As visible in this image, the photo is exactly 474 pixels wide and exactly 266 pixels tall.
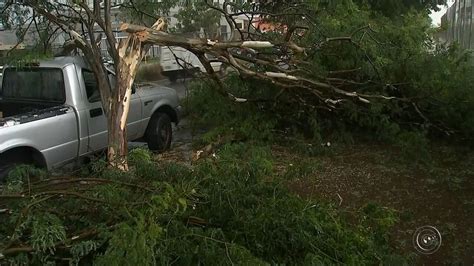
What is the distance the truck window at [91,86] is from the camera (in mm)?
6539

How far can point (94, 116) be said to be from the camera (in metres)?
6.48

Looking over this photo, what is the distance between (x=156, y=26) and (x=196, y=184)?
4046 mm

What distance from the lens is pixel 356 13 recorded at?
845 cm

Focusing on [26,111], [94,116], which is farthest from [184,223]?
[26,111]

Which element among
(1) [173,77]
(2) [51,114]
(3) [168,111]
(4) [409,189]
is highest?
(2) [51,114]

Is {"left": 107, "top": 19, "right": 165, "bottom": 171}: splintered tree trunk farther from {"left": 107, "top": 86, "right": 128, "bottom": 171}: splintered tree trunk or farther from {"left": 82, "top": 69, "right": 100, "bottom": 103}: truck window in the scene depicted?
{"left": 82, "top": 69, "right": 100, "bottom": 103}: truck window

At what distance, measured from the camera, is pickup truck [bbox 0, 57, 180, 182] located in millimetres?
5512

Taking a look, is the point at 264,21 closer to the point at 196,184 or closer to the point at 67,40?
the point at 67,40

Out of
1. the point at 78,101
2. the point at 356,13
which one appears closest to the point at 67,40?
the point at 78,101

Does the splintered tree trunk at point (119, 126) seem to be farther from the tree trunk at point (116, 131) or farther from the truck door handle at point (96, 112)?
the truck door handle at point (96, 112)

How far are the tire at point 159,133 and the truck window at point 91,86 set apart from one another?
4.50 ft

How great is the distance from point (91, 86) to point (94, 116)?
1.45 ft

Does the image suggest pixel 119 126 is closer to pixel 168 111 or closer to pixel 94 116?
pixel 94 116

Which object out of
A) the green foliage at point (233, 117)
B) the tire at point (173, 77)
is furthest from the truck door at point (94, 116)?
the tire at point (173, 77)
